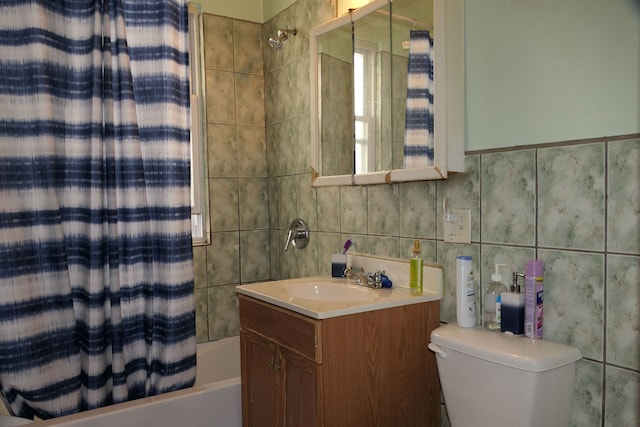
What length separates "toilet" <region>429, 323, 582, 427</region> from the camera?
1.28 meters

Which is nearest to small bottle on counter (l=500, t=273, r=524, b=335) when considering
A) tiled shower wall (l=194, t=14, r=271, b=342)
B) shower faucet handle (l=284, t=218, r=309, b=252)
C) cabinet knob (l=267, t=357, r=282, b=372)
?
cabinet knob (l=267, t=357, r=282, b=372)

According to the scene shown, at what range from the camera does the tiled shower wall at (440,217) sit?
1293 millimetres

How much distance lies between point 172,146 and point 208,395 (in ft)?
3.44

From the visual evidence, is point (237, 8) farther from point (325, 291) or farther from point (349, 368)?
point (349, 368)

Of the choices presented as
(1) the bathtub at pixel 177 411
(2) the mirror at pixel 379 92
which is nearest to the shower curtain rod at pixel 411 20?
(2) the mirror at pixel 379 92

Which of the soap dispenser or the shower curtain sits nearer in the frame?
the soap dispenser

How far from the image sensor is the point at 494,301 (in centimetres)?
154

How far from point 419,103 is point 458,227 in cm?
49

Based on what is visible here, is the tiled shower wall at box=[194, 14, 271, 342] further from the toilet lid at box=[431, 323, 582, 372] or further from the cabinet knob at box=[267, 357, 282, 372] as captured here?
the toilet lid at box=[431, 323, 582, 372]

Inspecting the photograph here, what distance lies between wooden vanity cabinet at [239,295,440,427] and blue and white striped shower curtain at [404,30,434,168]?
56 centimetres

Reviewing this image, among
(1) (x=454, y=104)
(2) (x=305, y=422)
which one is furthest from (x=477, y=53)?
(2) (x=305, y=422)

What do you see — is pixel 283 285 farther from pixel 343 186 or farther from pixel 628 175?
pixel 628 175

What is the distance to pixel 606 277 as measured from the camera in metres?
1.31

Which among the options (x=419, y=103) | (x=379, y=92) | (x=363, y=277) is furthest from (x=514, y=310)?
(x=379, y=92)
